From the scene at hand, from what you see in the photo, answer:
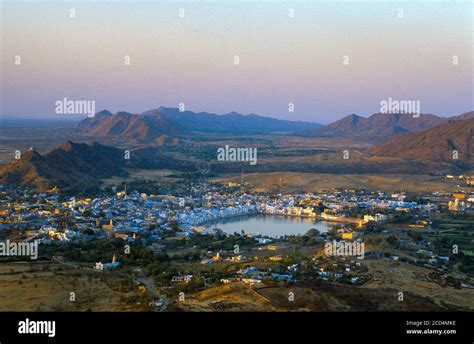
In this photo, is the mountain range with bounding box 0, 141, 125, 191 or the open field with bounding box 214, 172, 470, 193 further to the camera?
the open field with bounding box 214, 172, 470, 193

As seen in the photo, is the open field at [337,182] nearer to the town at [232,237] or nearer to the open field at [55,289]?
the town at [232,237]

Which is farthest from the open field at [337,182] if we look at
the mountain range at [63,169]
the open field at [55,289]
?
the open field at [55,289]

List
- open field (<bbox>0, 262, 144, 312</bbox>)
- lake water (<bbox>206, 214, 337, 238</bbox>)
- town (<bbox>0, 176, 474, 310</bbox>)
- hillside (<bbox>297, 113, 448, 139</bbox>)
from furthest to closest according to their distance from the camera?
hillside (<bbox>297, 113, 448, 139</bbox>), lake water (<bbox>206, 214, 337, 238</bbox>), town (<bbox>0, 176, 474, 310</bbox>), open field (<bbox>0, 262, 144, 312</bbox>)

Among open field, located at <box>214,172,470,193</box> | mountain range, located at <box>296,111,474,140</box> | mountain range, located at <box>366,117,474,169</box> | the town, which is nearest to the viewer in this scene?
the town

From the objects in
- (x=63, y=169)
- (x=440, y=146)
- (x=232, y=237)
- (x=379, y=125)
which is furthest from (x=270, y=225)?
(x=379, y=125)

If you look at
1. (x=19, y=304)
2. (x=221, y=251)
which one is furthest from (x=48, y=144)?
(x=19, y=304)

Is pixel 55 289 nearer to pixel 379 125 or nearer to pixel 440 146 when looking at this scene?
pixel 440 146

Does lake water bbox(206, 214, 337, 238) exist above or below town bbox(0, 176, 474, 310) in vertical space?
below

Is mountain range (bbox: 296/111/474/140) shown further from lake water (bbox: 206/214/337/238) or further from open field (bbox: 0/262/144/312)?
open field (bbox: 0/262/144/312)

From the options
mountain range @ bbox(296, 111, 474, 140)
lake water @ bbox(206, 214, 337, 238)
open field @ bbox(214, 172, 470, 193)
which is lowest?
lake water @ bbox(206, 214, 337, 238)

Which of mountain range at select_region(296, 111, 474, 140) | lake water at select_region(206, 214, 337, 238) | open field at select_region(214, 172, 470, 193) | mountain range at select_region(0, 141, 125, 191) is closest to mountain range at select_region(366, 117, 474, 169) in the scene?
open field at select_region(214, 172, 470, 193)
